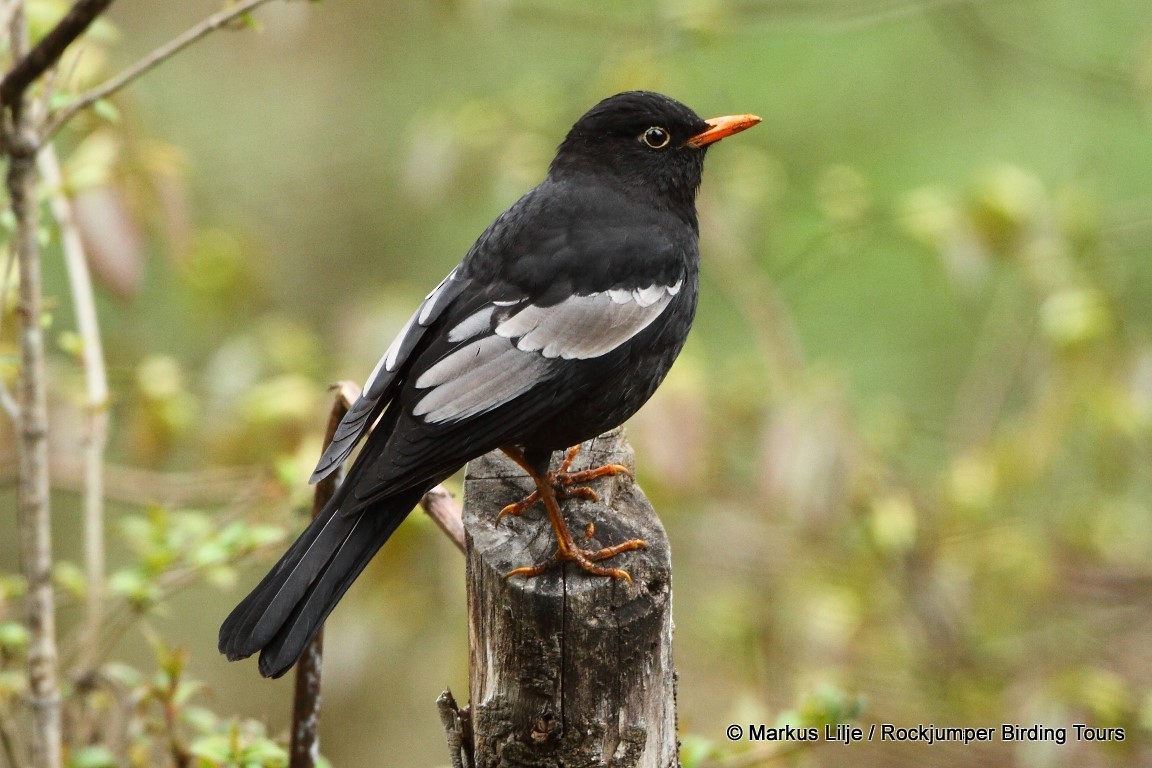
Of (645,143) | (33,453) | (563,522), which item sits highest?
(645,143)

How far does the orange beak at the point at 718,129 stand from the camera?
3.60 meters

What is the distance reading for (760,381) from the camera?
6.16 meters

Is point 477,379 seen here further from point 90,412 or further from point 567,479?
point 90,412

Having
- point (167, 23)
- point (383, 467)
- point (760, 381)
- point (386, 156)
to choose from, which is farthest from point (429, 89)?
point (383, 467)

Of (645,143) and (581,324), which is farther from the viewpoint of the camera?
(645,143)

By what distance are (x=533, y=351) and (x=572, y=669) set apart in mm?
986

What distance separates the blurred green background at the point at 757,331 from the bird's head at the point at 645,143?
87 cm

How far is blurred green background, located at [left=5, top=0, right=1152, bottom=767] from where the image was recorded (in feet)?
14.5

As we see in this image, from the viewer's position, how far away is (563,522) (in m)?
2.82

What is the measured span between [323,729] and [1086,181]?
5166 millimetres

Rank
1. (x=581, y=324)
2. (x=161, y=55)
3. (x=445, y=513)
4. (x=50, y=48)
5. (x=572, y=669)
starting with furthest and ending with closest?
1. (x=581, y=324)
2. (x=445, y=513)
3. (x=161, y=55)
4. (x=50, y=48)
5. (x=572, y=669)

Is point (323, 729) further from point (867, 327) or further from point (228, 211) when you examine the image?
point (867, 327)

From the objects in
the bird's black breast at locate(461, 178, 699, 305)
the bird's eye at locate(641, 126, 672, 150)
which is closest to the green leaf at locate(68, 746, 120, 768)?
the bird's black breast at locate(461, 178, 699, 305)

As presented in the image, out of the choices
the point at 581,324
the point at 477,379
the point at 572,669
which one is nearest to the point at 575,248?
the point at 581,324
